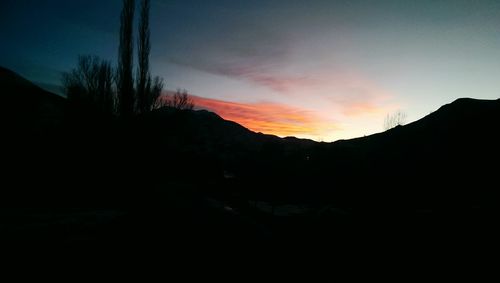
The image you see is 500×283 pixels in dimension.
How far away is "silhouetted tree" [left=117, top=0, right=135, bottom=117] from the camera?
14.0 metres

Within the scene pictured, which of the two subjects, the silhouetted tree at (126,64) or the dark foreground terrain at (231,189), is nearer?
the dark foreground terrain at (231,189)

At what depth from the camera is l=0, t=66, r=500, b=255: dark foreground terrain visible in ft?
12.9

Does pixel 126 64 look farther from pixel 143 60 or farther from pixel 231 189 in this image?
pixel 231 189

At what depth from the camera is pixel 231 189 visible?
1517 centimetres

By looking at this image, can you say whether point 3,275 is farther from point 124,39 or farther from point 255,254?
point 124,39

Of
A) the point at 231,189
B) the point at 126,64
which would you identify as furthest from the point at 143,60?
the point at 231,189

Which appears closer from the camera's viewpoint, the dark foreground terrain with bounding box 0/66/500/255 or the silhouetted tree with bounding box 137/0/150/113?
the dark foreground terrain with bounding box 0/66/500/255

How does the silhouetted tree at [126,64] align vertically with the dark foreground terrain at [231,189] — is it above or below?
above

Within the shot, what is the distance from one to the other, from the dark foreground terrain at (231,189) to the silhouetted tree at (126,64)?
1052 millimetres

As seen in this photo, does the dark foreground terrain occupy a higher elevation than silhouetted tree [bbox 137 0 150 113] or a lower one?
lower

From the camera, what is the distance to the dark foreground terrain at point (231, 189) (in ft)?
12.9

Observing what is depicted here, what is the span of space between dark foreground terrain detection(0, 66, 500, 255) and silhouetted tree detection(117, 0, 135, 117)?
1052 mm

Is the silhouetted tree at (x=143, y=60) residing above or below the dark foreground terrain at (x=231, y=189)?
above

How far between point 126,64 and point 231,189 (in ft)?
31.3
